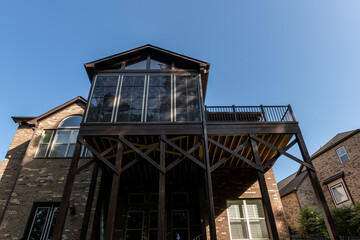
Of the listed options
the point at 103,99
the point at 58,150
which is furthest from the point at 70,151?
the point at 103,99

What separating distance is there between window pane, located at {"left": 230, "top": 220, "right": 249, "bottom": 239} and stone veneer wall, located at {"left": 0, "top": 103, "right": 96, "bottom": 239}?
6.80 m

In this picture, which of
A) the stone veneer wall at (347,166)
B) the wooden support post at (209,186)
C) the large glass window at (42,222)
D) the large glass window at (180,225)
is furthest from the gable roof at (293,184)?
the large glass window at (42,222)

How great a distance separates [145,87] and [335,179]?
16.2m

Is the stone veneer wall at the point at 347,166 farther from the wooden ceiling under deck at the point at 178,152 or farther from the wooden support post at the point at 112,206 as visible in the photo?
the wooden support post at the point at 112,206

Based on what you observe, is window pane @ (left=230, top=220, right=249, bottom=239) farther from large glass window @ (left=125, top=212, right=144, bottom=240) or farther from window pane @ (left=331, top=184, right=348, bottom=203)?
window pane @ (left=331, top=184, right=348, bottom=203)

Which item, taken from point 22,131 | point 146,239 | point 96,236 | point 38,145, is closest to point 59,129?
point 38,145

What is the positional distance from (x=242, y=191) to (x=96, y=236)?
711 centimetres

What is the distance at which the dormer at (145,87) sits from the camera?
9016mm

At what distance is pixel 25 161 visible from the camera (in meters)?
10.9

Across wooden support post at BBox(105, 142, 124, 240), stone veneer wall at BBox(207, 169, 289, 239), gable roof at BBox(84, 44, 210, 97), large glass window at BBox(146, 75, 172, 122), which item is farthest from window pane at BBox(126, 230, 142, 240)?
gable roof at BBox(84, 44, 210, 97)

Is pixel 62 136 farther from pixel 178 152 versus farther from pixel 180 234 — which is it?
pixel 180 234

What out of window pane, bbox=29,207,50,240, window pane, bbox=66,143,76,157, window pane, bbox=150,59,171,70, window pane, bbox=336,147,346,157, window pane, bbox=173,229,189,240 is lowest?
window pane, bbox=173,229,189,240

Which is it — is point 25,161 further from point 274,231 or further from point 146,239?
point 274,231

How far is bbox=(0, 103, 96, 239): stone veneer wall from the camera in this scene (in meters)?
9.34
